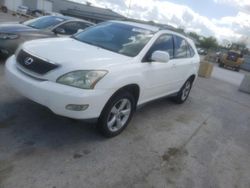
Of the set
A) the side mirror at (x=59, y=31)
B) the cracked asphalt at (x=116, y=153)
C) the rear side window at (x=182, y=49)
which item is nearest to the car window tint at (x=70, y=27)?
the side mirror at (x=59, y=31)

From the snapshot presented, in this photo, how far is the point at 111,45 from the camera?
4000 millimetres

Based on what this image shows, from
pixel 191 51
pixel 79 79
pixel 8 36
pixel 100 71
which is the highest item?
pixel 191 51

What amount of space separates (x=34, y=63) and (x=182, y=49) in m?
3.29

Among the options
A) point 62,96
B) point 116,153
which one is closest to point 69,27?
point 62,96

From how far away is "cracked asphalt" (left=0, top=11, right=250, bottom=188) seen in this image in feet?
9.14

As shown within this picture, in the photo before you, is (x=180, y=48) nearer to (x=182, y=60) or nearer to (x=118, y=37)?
(x=182, y=60)

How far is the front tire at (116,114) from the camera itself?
3359mm

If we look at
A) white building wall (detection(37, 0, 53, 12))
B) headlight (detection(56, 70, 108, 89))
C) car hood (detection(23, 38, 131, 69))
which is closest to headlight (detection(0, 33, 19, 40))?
car hood (detection(23, 38, 131, 69))

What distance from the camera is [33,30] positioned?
635 cm

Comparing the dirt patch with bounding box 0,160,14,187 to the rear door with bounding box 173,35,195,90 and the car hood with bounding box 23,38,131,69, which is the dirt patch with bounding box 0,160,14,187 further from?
the rear door with bounding box 173,35,195,90

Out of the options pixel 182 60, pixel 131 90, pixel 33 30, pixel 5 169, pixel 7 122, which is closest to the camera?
pixel 5 169

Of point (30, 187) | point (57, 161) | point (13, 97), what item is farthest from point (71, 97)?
point (13, 97)

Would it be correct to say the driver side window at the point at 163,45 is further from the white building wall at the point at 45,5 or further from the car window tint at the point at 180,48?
the white building wall at the point at 45,5

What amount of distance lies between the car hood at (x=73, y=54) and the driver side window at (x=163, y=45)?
0.52 m
